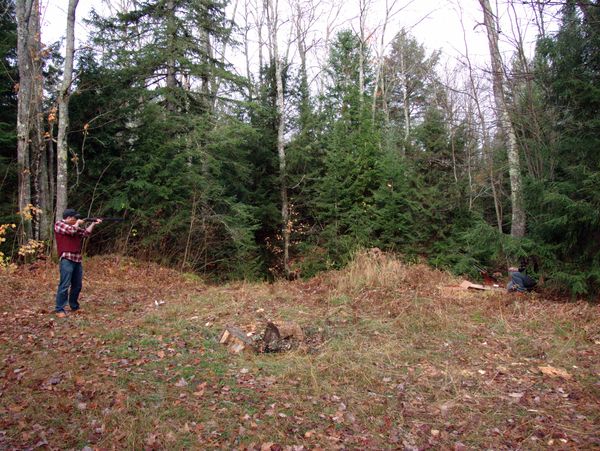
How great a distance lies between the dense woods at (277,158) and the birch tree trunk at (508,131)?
0.17 feet

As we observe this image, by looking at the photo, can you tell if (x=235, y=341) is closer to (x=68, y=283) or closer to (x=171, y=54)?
(x=68, y=283)

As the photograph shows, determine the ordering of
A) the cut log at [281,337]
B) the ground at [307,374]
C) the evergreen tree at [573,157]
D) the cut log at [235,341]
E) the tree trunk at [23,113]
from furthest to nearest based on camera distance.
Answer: the tree trunk at [23,113] < the evergreen tree at [573,157] < the cut log at [281,337] < the cut log at [235,341] < the ground at [307,374]

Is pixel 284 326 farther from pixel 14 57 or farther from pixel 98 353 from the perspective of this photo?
pixel 14 57

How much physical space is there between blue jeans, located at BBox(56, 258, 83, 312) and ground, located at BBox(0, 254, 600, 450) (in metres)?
0.31

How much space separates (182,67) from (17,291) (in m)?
8.95

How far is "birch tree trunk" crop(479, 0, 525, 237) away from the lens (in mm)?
12164

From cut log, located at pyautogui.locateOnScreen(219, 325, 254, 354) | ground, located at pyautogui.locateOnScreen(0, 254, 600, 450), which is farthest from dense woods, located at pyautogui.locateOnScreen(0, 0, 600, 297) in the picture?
cut log, located at pyautogui.locateOnScreen(219, 325, 254, 354)

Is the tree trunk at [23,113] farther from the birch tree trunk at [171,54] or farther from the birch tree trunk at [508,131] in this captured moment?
the birch tree trunk at [508,131]

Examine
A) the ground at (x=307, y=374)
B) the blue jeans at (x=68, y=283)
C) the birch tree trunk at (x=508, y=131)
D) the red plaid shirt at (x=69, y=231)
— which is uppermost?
the birch tree trunk at (x=508, y=131)

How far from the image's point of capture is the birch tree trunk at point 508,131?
479 inches

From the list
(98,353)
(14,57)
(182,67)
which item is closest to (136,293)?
(98,353)

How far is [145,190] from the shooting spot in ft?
42.8

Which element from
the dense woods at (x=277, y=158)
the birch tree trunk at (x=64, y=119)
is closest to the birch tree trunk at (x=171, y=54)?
the dense woods at (x=277, y=158)

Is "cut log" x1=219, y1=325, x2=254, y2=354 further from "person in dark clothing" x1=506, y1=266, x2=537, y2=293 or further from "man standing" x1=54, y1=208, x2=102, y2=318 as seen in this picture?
"person in dark clothing" x1=506, y1=266, x2=537, y2=293
